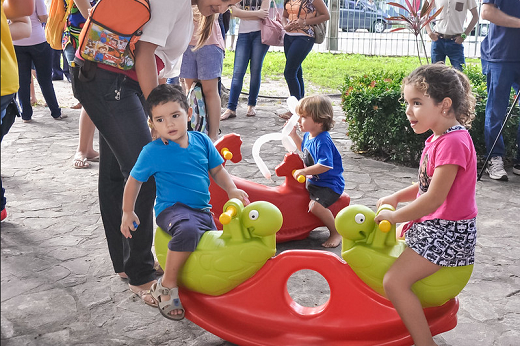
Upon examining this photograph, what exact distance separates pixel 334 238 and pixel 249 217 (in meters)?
1.47

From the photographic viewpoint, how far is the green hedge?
5.49 m

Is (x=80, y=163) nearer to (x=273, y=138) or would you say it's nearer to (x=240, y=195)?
(x=273, y=138)

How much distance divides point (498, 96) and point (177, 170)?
3.69 m

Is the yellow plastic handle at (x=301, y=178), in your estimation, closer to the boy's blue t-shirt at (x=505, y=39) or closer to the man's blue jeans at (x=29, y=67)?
the boy's blue t-shirt at (x=505, y=39)

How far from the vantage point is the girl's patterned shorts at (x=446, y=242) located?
7.64ft

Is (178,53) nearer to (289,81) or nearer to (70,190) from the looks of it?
(70,190)

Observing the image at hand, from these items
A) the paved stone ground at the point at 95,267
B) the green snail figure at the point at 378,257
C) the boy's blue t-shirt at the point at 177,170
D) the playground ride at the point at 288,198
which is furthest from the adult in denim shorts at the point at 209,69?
the green snail figure at the point at 378,257

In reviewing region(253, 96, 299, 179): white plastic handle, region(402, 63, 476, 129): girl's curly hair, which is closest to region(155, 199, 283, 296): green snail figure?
region(402, 63, 476, 129): girl's curly hair

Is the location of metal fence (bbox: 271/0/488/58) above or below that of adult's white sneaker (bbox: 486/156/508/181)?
above

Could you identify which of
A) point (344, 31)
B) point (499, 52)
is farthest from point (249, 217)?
point (344, 31)

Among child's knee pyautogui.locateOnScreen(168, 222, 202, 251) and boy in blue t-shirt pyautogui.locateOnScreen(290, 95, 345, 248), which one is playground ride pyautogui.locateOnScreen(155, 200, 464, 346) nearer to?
child's knee pyautogui.locateOnScreen(168, 222, 202, 251)

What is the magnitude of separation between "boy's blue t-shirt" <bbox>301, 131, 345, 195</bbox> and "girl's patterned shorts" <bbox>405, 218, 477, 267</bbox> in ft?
4.49

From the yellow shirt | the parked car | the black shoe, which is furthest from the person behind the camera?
the parked car

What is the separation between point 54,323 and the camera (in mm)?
2775
